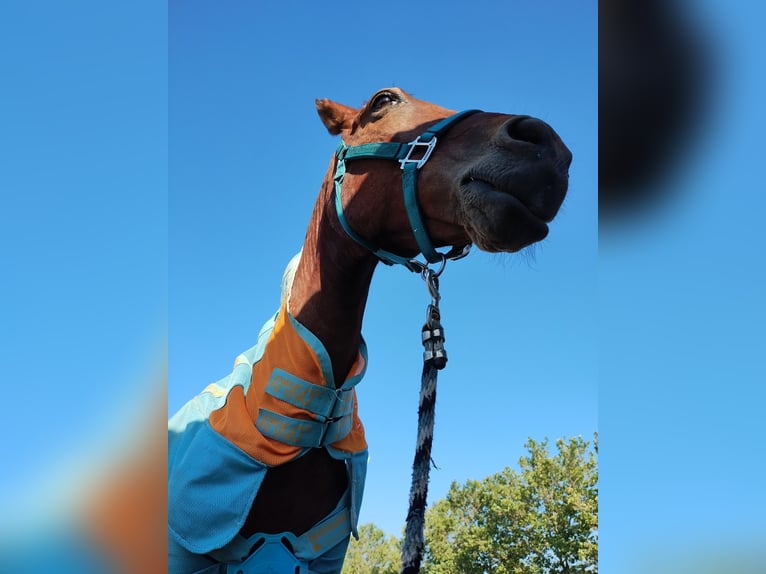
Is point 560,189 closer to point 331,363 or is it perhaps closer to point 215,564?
point 331,363

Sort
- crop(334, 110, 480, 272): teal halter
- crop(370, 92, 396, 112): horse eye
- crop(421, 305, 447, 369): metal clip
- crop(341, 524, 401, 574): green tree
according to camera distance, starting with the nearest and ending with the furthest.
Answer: crop(421, 305, 447, 369): metal clip < crop(334, 110, 480, 272): teal halter < crop(370, 92, 396, 112): horse eye < crop(341, 524, 401, 574): green tree

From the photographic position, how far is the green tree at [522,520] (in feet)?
42.4

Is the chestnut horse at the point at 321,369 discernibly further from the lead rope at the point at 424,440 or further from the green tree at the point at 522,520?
the green tree at the point at 522,520

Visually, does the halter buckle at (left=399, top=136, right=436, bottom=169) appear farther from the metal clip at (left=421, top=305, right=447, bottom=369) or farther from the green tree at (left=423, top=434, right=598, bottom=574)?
the green tree at (left=423, top=434, right=598, bottom=574)

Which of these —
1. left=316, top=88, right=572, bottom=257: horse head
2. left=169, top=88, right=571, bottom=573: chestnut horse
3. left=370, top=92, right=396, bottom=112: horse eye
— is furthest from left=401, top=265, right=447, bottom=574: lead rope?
left=370, top=92, right=396, bottom=112: horse eye

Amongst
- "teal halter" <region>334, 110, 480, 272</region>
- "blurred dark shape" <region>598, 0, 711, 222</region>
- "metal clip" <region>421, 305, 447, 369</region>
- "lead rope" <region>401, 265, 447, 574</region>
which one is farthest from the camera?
"teal halter" <region>334, 110, 480, 272</region>

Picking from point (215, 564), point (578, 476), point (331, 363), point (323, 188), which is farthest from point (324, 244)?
point (578, 476)

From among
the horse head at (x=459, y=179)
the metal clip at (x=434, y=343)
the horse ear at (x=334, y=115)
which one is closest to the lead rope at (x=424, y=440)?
the metal clip at (x=434, y=343)

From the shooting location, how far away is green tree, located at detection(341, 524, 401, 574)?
14.8m

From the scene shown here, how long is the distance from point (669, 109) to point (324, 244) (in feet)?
6.70

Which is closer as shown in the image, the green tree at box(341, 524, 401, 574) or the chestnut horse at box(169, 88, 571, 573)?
the chestnut horse at box(169, 88, 571, 573)

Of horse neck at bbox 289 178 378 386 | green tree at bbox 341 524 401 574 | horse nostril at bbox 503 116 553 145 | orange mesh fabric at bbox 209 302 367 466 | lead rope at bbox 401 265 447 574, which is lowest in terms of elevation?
lead rope at bbox 401 265 447 574

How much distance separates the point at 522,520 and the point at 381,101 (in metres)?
11.7

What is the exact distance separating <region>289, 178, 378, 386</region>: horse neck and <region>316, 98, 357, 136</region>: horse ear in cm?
46
